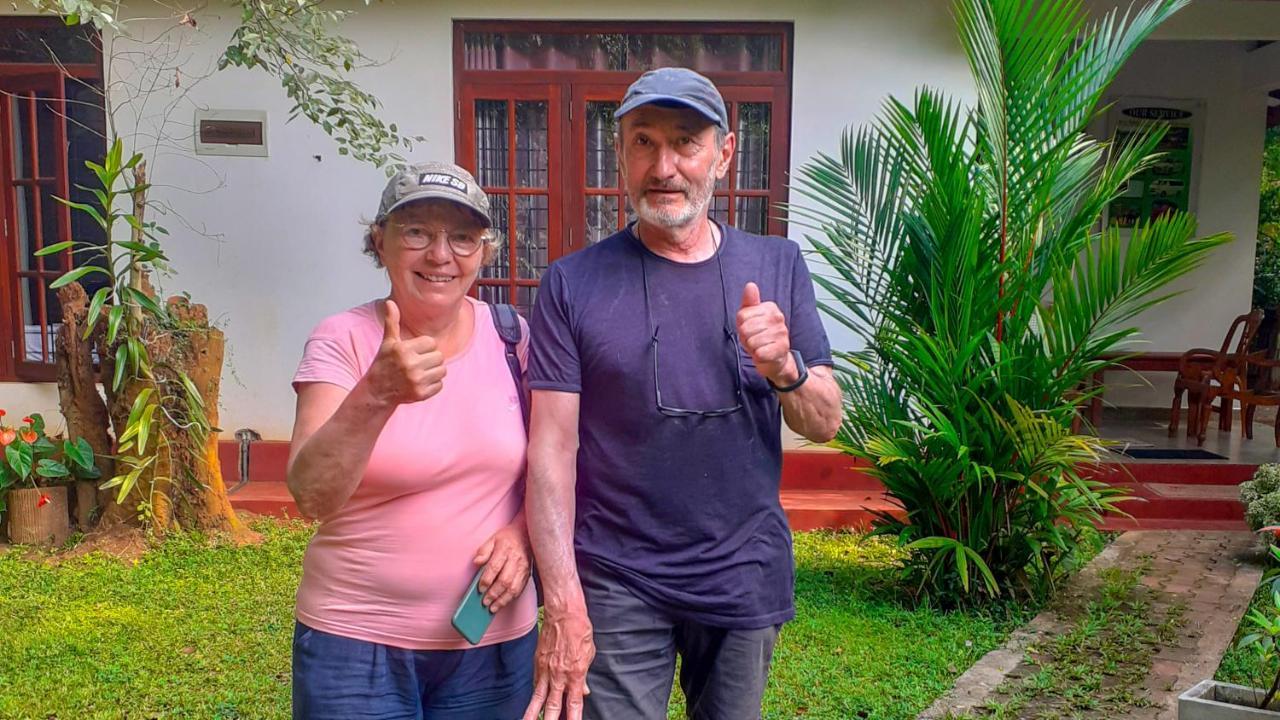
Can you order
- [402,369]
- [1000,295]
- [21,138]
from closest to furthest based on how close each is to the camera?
[402,369], [1000,295], [21,138]

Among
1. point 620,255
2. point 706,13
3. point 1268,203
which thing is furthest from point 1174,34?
point 1268,203

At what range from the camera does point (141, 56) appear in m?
5.88

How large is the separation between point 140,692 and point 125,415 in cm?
202

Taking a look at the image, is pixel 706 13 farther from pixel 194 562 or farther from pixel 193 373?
pixel 194 562

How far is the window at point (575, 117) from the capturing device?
19.2 ft

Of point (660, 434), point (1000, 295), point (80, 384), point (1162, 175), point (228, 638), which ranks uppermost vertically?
point (1162, 175)

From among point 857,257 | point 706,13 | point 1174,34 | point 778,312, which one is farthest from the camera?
point 1174,34

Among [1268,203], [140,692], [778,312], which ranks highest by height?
[1268,203]

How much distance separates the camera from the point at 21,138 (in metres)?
6.12

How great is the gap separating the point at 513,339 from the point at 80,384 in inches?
167

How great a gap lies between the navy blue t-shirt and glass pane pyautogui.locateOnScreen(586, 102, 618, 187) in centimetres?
412

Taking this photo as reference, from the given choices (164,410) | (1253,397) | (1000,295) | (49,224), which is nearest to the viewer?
(1000,295)

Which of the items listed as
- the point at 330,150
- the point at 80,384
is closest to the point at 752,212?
the point at 330,150

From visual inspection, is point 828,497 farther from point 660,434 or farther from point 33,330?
point 33,330
